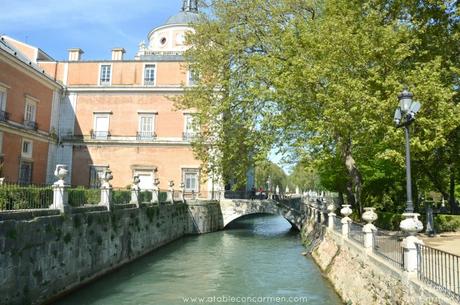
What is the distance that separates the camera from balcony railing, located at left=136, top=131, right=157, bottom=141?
36.5 meters

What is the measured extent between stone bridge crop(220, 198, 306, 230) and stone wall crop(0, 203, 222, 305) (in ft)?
37.7

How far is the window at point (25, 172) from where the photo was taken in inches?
1226

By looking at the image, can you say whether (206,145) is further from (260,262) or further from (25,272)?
(25,272)

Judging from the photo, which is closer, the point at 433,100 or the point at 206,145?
the point at 433,100

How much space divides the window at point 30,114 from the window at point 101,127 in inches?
207

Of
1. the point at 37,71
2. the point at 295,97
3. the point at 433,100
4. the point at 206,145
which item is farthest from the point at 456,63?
the point at 37,71

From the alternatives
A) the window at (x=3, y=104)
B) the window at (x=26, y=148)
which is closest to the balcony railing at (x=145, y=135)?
the window at (x=26, y=148)

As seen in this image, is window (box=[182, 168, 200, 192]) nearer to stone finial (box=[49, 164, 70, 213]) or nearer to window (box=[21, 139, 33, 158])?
window (box=[21, 139, 33, 158])

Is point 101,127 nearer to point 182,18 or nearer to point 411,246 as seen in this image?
point 182,18

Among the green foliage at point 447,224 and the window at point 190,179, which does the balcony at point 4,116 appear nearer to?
the window at point 190,179

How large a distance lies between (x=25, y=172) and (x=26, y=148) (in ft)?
5.79

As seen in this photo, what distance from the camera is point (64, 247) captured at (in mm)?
13336

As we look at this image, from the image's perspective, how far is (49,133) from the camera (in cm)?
3522

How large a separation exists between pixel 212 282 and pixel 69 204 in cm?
568
